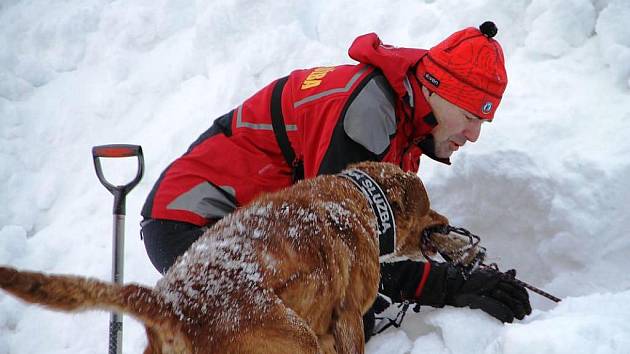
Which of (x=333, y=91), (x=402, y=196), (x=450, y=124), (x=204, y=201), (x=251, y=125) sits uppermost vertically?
(x=333, y=91)

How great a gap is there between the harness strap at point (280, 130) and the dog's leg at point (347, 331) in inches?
35.4

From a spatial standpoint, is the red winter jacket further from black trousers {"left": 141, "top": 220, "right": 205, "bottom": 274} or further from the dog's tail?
the dog's tail

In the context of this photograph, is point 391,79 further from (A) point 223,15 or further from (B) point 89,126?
(B) point 89,126

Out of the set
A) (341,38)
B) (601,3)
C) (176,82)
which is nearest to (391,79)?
(601,3)

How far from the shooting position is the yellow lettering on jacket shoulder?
2.48 metres

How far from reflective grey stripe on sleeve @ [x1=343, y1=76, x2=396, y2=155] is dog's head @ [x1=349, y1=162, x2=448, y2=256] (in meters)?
0.10

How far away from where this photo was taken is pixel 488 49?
2.45 m

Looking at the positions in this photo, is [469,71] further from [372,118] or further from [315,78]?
[315,78]

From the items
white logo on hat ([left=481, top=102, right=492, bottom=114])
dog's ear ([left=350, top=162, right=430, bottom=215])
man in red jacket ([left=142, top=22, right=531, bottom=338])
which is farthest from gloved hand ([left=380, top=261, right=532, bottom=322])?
white logo on hat ([left=481, top=102, right=492, bottom=114])

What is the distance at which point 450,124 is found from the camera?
2.60 m

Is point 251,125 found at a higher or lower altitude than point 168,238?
higher

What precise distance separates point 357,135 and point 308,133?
10.3 inches

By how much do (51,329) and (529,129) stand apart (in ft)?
11.0

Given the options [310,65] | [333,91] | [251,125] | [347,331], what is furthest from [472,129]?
[310,65]
